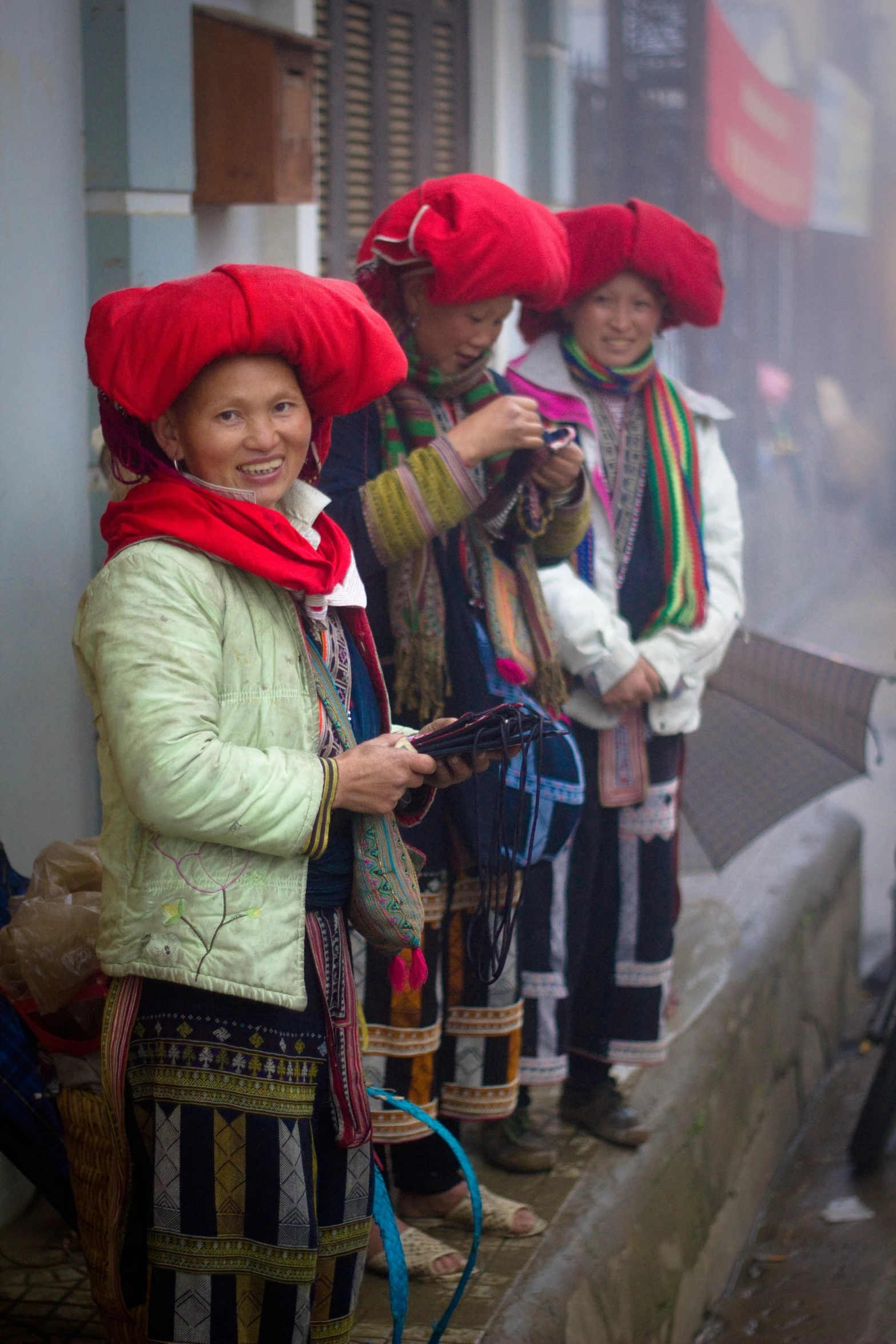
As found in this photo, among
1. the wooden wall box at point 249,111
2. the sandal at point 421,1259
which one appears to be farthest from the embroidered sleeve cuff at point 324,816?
the wooden wall box at point 249,111

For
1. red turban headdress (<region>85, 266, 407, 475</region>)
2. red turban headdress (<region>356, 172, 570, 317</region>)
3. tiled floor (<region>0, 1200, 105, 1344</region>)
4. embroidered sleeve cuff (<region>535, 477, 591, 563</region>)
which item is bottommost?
tiled floor (<region>0, 1200, 105, 1344</region>)

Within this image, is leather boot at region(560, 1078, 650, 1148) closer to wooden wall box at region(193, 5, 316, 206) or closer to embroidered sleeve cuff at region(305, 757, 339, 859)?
embroidered sleeve cuff at region(305, 757, 339, 859)

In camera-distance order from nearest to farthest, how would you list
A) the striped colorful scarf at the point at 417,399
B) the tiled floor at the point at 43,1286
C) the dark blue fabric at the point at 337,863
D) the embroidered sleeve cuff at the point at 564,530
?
1. the dark blue fabric at the point at 337,863
2. the tiled floor at the point at 43,1286
3. the striped colorful scarf at the point at 417,399
4. the embroidered sleeve cuff at the point at 564,530

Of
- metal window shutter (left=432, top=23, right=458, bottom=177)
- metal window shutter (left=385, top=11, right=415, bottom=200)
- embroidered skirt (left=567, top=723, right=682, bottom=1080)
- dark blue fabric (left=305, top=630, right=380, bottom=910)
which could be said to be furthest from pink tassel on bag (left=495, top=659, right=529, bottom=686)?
metal window shutter (left=432, top=23, right=458, bottom=177)

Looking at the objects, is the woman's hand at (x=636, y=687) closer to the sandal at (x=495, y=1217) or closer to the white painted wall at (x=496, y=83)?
the sandal at (x=495, y=1217)

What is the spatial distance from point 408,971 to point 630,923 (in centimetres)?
104

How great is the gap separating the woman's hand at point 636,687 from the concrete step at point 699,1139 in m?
1.01

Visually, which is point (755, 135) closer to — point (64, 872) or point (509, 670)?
point (509, 670)

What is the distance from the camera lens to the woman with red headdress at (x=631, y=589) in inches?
117


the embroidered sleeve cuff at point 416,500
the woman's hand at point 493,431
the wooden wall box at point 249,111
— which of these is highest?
the wooden wall box at point 249,111

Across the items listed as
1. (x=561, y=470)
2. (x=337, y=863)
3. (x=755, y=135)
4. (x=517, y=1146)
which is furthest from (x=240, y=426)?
(x=755, y=135)

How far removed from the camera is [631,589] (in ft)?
10.3

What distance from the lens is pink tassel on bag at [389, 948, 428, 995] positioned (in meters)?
2.24

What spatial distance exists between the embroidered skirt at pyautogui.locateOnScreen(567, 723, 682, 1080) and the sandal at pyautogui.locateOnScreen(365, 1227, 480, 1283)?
2.17 ft
